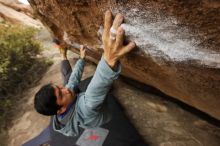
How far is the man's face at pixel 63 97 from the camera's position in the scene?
3.79 meters

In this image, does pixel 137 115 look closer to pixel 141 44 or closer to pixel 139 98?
pixel 139 98

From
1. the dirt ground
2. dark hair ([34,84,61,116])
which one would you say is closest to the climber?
dark hair ([34,84,61,116])

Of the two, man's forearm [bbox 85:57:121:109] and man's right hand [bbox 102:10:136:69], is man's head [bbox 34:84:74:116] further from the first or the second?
man's right hand [bbox 102:10:136:69]

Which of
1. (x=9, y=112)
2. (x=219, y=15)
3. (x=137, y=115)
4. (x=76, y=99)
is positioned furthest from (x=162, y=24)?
(x=9, y=112)

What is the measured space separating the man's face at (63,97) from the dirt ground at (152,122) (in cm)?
177

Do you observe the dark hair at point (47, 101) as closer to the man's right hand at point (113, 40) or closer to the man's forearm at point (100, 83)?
the man's forearm at point (100, 83)

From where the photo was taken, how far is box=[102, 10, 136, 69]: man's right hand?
295 cm

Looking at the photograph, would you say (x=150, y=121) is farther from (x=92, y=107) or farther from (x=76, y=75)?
(x=92, y=107)

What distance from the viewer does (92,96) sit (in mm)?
3459

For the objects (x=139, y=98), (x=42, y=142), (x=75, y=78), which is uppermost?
(x=75, y=78)

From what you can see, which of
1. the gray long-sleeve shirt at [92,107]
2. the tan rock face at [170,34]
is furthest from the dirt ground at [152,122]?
the gray long-sleeve shirt at [92,107]

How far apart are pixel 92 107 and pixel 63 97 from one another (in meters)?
0.46

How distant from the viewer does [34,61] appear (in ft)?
28.5

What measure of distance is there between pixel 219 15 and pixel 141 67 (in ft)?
5.66
